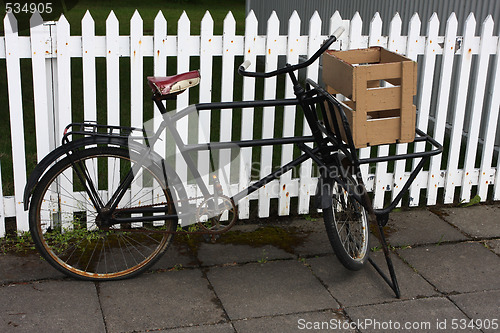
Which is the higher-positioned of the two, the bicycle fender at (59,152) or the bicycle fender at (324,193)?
the bicycle fender at (59,152)

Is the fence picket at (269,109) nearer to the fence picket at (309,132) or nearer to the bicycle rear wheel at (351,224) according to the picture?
the fence picket at (309,132)

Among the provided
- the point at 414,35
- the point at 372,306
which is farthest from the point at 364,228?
the point at 414,35

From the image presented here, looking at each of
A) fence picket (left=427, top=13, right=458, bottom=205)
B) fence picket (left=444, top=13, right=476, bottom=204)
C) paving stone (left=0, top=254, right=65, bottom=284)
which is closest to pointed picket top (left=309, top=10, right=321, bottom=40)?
fence picket (left=427, top=13, right=458, bottom=205)

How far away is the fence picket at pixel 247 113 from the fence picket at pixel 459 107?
63.9 inches

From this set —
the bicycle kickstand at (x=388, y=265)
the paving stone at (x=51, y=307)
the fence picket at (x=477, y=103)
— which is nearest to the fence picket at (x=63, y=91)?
the paving stone at (x=51, y=307)

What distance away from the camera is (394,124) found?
3.83 metres

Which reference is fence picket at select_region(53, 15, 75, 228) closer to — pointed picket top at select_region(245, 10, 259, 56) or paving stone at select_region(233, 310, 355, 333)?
pointed picket top at select_region(245, 10, 259, 56)

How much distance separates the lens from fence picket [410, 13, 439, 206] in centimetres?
494

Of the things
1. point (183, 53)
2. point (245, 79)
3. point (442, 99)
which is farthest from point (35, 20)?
point (442, 99)

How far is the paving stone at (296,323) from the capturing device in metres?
3.59

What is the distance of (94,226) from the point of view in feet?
15.1

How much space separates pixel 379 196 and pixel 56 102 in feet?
8.40

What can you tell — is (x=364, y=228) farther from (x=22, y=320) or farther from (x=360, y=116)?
(x=22, y=320)

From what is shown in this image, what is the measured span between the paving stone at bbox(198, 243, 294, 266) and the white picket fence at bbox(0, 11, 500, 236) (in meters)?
0.48
